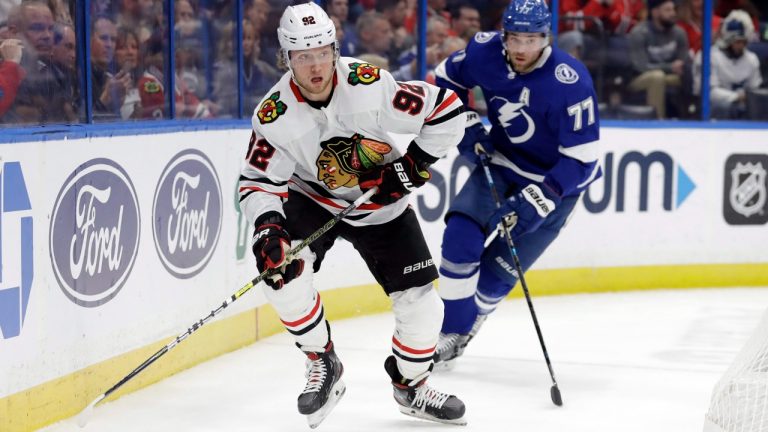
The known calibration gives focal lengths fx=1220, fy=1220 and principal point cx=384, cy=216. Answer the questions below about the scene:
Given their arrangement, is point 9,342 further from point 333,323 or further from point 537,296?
point 537,296

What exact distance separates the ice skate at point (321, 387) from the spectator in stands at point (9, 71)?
115 cm

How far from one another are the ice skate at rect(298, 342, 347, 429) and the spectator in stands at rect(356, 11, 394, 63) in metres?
2.59

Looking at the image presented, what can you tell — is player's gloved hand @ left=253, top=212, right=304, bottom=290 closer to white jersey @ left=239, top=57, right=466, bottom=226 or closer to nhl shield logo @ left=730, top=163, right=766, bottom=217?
white jersey @ left=239, top=57, right=466, bottom=226

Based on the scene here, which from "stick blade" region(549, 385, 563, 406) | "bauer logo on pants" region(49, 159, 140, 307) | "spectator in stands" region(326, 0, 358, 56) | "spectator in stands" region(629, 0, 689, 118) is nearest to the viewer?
"bauer logo on pants" region(49, 159, 140, 307)

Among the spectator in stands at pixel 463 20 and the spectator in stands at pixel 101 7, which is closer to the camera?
the spectator in stands at pixel 101 7

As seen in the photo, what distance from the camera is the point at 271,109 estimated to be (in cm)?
336

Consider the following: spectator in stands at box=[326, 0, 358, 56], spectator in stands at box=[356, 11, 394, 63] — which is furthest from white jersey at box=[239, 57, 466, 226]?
spectator in stands at box=[356, 11, 394, 63]

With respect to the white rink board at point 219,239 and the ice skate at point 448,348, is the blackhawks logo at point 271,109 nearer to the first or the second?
the white rink board at point 219,239

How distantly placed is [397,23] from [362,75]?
2734mm

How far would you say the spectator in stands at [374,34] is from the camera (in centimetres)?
588

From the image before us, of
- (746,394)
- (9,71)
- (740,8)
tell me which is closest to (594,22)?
(740,8)

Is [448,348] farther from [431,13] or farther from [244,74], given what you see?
[431,13]

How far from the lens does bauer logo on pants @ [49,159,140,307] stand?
3.60 m

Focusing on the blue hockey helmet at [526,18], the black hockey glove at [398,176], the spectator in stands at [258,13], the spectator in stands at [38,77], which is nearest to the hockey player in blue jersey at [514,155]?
the blue hockey helmet at [526,18]
